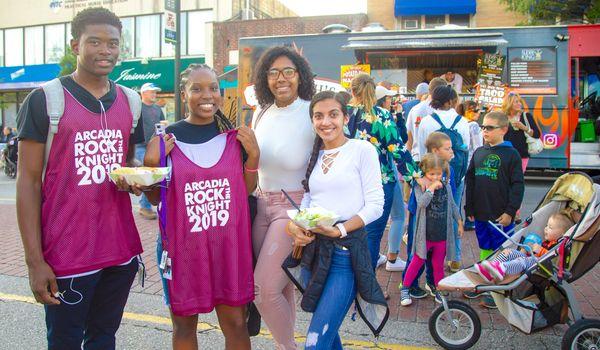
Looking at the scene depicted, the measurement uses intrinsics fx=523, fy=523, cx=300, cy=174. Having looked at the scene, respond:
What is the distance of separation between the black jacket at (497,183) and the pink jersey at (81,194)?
127 inches

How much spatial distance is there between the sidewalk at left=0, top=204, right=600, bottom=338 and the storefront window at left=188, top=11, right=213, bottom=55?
18.8 metres

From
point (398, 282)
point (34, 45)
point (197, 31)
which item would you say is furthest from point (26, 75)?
point (398, 282)

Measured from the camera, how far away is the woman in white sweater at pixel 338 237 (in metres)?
2.73

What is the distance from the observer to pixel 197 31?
83.0 feet

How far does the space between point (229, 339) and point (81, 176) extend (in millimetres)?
1140

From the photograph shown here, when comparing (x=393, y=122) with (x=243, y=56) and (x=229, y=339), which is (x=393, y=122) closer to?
(x=229, y=339)

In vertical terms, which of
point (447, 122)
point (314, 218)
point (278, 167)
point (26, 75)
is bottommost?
point (314, 218)

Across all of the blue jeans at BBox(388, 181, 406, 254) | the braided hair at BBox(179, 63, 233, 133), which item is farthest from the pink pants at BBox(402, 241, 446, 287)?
the braided hair at BBox(179, 63, 233, 133)

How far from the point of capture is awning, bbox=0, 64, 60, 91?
91.8 feet

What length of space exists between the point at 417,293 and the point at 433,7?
16.7 m

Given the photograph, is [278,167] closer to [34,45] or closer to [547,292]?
[547,292]

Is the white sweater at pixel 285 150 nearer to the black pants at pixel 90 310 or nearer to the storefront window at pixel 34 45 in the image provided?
the black pants at pixel 90 310

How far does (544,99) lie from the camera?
36.9 ft

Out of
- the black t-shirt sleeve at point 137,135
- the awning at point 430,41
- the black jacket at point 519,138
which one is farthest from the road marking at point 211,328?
the awning at point 430,41
